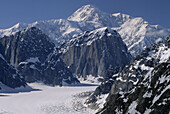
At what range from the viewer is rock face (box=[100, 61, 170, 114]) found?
41.2 m

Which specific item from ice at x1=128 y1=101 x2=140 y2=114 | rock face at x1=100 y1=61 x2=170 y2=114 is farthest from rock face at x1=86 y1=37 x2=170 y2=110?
ice at x1=128 y1=101 x2=140 y2=114

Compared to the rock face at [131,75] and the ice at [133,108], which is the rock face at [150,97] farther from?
the rock face at [131,75]

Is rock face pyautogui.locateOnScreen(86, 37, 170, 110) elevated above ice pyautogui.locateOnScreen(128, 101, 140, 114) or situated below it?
above

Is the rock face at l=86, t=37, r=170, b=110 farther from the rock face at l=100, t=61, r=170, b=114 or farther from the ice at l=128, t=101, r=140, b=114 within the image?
the ice at l=128, t=101, r=140, b=114

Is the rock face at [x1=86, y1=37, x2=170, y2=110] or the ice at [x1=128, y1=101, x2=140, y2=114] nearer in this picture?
the ice at [x1=128, y1=101, x2=140, y2=114]

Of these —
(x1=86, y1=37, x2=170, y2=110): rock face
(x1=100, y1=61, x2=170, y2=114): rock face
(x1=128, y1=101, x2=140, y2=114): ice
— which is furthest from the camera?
(x1=86, y1=37, x2=170, y2=110): rock face

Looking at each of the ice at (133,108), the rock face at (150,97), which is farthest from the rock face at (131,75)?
the ice at (133,108)

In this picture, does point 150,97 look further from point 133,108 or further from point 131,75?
point 131,75

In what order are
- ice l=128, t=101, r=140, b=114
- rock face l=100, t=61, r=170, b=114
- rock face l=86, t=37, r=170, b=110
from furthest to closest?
rock face l=86, t=37, r=170, b=110 < ice l=128, t=101, r=140, b=114 < rock face l=100, t=61, r=170, b=114

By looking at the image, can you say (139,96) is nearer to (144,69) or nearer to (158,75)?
(158,75)

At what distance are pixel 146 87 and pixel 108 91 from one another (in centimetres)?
10112

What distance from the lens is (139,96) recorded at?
47.8m

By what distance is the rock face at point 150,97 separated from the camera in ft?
135

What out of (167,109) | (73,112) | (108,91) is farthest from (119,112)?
(108,91)
